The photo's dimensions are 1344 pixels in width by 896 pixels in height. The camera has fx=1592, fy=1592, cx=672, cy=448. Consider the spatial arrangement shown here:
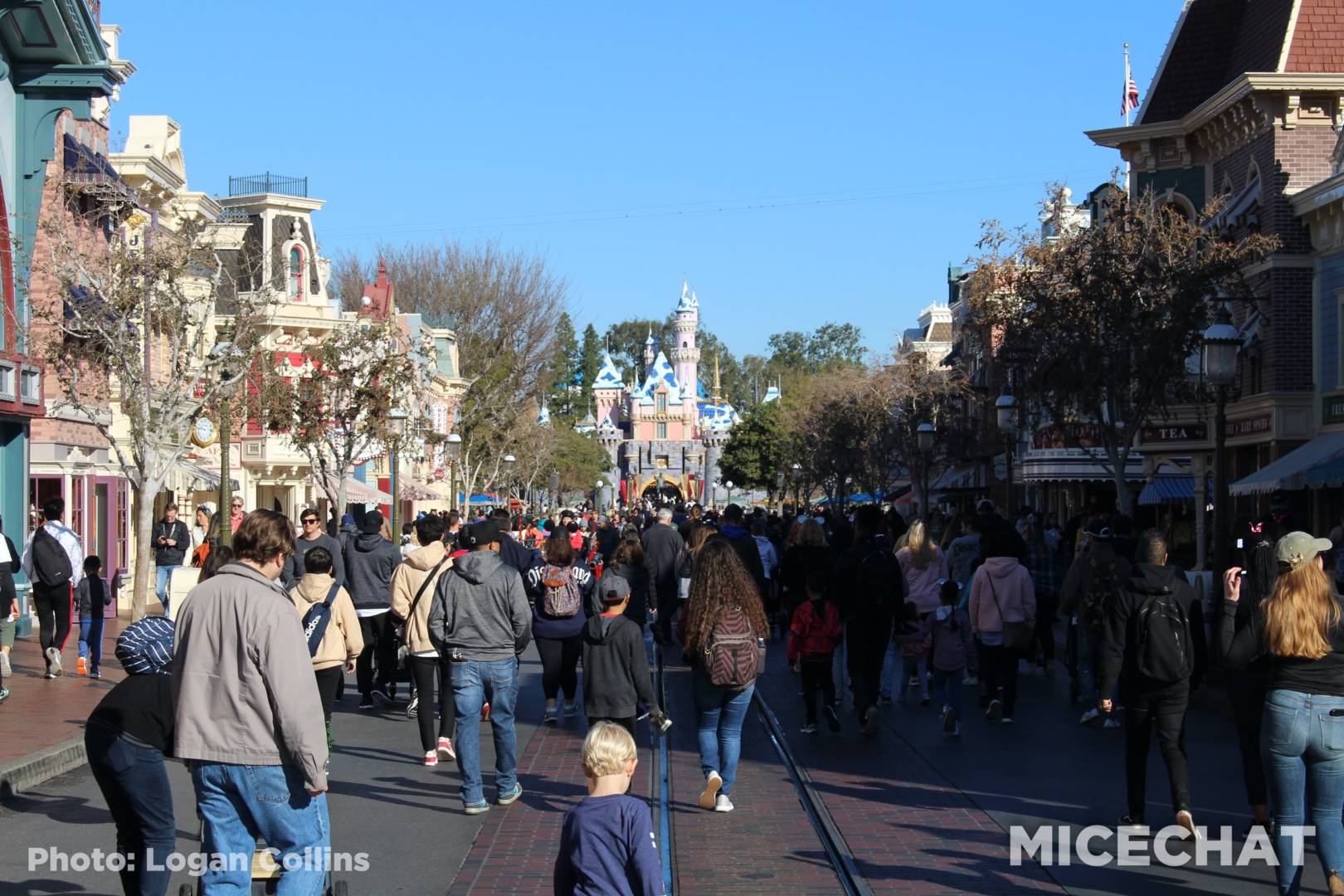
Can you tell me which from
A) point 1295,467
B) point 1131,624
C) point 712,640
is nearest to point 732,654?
point 712,640

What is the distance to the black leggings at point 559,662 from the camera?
13242 millimetres

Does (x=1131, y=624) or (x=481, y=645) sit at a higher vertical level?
(x=1131, y=624)

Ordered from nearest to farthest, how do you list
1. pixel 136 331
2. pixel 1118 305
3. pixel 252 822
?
pixel 252 822 < pixel 136 331 < pixel 1118 305

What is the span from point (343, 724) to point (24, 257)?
10649 millimetres

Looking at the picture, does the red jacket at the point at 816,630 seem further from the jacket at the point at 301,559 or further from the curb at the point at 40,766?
the curb at the point at 40,766

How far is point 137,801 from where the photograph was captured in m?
6.94

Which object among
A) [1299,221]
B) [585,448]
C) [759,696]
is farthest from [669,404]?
[759,696]

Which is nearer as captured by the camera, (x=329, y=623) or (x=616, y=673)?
(x=329, y=623)

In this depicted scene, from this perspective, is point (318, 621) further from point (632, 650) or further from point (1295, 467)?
point (1295, 467)

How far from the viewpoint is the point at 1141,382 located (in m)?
25.5

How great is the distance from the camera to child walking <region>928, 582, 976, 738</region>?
13.1 meters

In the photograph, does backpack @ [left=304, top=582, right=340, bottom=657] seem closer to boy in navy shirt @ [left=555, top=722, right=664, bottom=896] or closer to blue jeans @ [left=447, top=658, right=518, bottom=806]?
blue jeans @ [left=447, top=658, right=518, bottom=806]

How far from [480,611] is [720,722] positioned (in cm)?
165

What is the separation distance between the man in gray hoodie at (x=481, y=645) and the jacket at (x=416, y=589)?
70.7 inches
